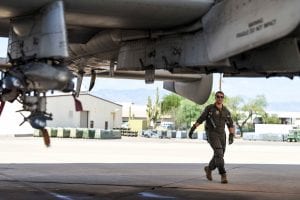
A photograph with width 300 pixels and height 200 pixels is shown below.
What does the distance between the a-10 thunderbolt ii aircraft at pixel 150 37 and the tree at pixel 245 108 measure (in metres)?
90.1

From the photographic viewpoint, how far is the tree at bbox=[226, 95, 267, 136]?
101081 millimetres

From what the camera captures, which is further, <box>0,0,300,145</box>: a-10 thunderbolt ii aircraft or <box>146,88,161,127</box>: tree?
<box>146,88,161,127</box>: tree

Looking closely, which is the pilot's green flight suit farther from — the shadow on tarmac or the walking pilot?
the shadow on tarmac

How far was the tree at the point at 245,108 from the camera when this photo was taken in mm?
101081

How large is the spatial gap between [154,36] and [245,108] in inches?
3781

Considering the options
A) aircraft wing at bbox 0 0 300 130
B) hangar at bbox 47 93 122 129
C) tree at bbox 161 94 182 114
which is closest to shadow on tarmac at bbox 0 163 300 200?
aircraft wing at bbox 0 0 300 130

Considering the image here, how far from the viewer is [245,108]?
104 metres

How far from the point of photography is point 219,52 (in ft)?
25.4

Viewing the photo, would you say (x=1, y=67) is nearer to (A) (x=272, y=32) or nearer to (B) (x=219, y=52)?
(B) (x=219, y=52)

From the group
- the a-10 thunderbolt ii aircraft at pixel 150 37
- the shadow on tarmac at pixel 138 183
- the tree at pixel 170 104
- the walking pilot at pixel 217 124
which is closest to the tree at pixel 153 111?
the tree at pixel 170 104

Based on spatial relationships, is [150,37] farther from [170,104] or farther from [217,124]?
[170,104]

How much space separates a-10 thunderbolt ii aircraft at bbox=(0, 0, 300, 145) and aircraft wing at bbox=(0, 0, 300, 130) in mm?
13

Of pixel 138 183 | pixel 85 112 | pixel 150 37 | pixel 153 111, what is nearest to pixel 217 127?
pixel 138 183

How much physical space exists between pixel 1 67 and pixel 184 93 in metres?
4.23
